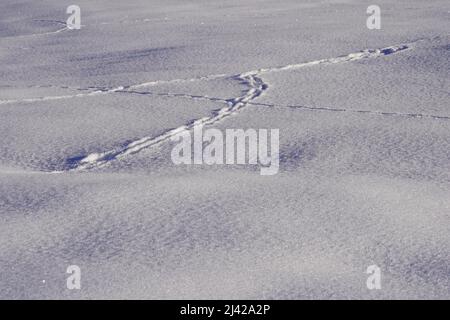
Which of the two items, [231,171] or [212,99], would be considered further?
[212,99]

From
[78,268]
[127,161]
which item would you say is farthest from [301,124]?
[78,268]

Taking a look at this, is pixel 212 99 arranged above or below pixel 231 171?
above

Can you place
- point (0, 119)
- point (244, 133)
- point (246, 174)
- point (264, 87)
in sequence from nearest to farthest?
point (246, 174) < point (244, 133) < point (0, 119) < point (264, 87)

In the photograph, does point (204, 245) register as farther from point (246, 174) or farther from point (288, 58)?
point (288, 58)

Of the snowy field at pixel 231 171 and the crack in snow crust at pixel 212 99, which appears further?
the crack in snow crust at pixel 212 99

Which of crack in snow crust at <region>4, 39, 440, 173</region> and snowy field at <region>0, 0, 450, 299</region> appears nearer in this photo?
snowy field at <region>0, 0, 450, 299</region>
